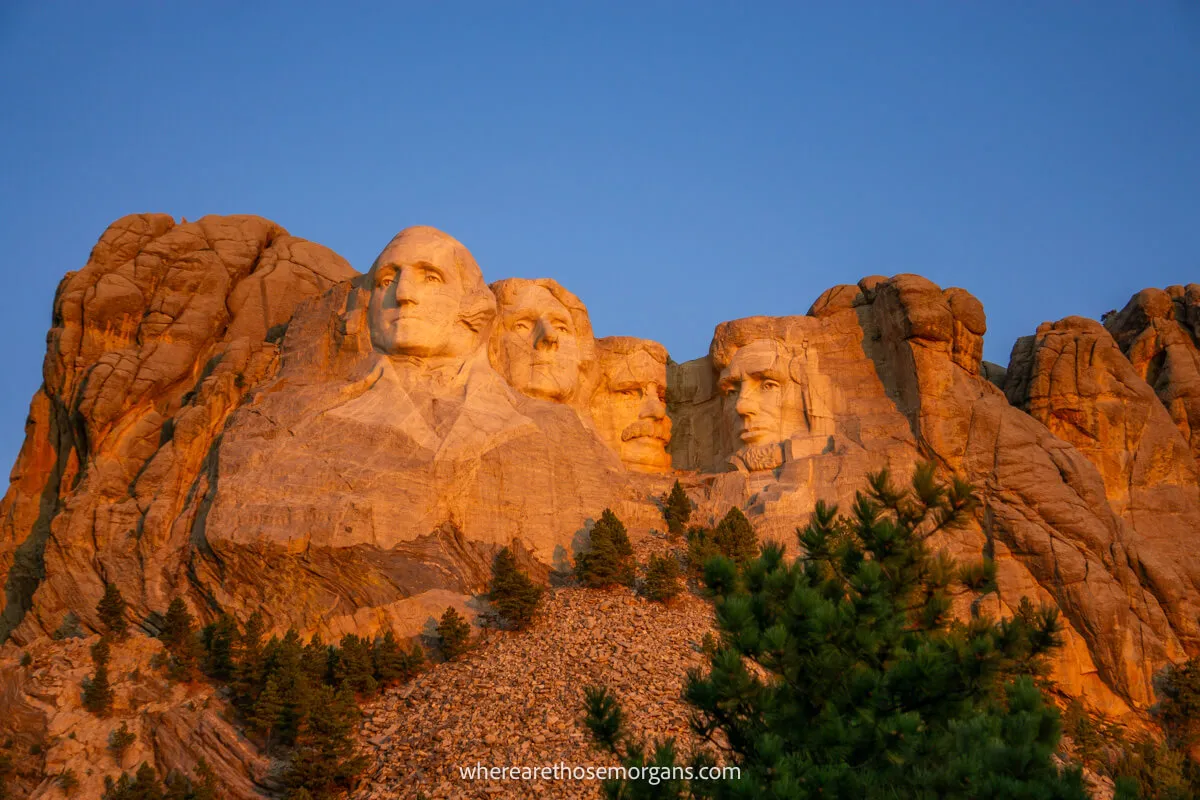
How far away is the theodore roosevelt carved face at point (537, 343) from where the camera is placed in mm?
34156

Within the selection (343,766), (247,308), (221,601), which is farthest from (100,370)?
(343,766)

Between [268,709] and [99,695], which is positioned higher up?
[99,695]

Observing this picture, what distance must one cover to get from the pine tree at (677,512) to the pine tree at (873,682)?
12.2 metres

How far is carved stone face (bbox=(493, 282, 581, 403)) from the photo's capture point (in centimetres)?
3416

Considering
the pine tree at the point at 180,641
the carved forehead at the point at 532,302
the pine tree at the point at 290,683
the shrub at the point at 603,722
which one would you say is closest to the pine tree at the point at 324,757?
the pine tree at the point at 290,683

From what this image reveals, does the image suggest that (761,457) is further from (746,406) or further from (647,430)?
(647,430)

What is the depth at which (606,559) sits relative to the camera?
29344 mm

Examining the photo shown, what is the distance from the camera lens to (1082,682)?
2952 cm

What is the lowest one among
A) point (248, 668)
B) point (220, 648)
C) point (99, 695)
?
point (99, 695)

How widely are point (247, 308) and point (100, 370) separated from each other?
166 inches

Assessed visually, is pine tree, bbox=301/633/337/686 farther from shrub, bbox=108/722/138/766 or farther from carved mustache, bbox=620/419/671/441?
carved mustache, bbox=620/419/671/441

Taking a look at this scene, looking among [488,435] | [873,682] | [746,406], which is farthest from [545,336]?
[873,682]

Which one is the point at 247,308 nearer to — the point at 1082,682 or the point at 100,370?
the point at 100,370

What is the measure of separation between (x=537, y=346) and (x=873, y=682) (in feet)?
61.5
